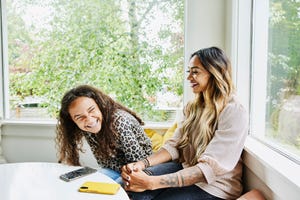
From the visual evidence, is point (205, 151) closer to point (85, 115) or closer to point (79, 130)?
point (85, 115)

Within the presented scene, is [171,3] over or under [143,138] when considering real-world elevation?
over

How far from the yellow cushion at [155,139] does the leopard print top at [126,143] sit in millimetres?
307

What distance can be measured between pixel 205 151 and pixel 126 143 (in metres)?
0.45

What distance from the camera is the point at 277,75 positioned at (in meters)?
1.49

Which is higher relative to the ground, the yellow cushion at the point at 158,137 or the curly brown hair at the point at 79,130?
the curly brown hair at the point at 79,130

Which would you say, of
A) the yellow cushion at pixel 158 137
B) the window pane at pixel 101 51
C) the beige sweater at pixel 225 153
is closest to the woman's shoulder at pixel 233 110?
the beige sweater at pixel 225 153

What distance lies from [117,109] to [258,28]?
1.04m

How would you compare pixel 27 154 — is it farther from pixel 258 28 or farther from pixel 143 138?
pixel 258 28

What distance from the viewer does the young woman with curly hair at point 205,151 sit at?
131 centimetres

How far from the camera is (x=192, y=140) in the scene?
1.55 m

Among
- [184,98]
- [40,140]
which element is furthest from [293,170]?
[40,140]

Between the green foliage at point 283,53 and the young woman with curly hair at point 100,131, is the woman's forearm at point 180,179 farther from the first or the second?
the green foliage at point 283,53

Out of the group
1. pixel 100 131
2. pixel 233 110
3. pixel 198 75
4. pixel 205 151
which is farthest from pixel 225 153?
pixel 100 131

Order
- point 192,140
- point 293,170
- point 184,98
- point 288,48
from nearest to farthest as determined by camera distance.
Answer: point 293,170 < point 288,48 < point 192,140 < point 184,98
